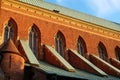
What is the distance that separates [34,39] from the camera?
18.8 m

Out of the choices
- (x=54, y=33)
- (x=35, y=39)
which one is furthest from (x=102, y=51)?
(x=35, y=39)

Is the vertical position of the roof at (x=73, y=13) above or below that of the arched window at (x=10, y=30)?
above

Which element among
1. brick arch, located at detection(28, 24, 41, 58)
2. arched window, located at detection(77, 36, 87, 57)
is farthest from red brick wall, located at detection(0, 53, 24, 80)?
arched window, located at detection(77, 36, 87, 57)

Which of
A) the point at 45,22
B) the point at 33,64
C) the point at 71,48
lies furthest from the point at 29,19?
the point at 33,64

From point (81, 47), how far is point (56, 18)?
338 centimetres

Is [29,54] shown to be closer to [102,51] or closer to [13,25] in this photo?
[13,25]

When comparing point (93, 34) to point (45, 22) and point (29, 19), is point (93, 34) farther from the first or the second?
point (29, 19)

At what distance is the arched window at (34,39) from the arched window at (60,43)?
175cm

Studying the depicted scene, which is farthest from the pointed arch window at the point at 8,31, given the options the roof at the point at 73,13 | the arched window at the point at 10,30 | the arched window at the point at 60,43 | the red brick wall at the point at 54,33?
the arched window at the point at 60,43

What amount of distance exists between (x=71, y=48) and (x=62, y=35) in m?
1.33

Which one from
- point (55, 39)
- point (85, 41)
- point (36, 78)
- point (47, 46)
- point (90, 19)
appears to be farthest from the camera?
point (90, 19)

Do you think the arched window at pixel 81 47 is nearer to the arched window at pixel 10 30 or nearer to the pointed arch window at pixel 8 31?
the arched window at pixel 10 30

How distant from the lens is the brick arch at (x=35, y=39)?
1841 centimetres

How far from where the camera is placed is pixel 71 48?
66.4 feet
